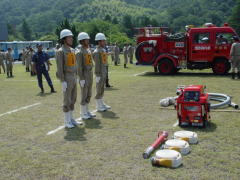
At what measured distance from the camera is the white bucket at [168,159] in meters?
4.51

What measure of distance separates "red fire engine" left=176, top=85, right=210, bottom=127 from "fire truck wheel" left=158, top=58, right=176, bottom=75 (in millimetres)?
9887

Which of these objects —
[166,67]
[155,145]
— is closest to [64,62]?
[155,145]

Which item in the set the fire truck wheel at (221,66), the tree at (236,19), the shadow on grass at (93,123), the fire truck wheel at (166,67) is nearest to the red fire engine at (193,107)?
the shadow on grass at (93,123)

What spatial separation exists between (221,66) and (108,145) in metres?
11.5

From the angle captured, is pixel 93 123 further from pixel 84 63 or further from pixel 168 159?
pixel 168 159

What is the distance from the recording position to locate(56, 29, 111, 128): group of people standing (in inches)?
266

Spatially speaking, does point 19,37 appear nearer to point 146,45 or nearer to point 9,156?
point 146,45

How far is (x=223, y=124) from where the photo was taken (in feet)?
21.9

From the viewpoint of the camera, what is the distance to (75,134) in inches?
253

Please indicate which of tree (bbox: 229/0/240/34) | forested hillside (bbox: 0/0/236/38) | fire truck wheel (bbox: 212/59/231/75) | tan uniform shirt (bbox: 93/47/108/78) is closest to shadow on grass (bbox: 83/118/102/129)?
tan uniform shirt (bbox: 93/47/108/78)

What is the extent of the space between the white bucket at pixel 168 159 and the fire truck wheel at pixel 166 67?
12047 millimetres

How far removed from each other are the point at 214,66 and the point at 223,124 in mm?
9660

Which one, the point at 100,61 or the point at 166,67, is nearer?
the point at 100,61

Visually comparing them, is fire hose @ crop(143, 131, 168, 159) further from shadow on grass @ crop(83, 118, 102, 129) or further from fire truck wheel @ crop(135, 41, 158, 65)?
fire truck wheel @ crop(135, 41, 158, 65)
